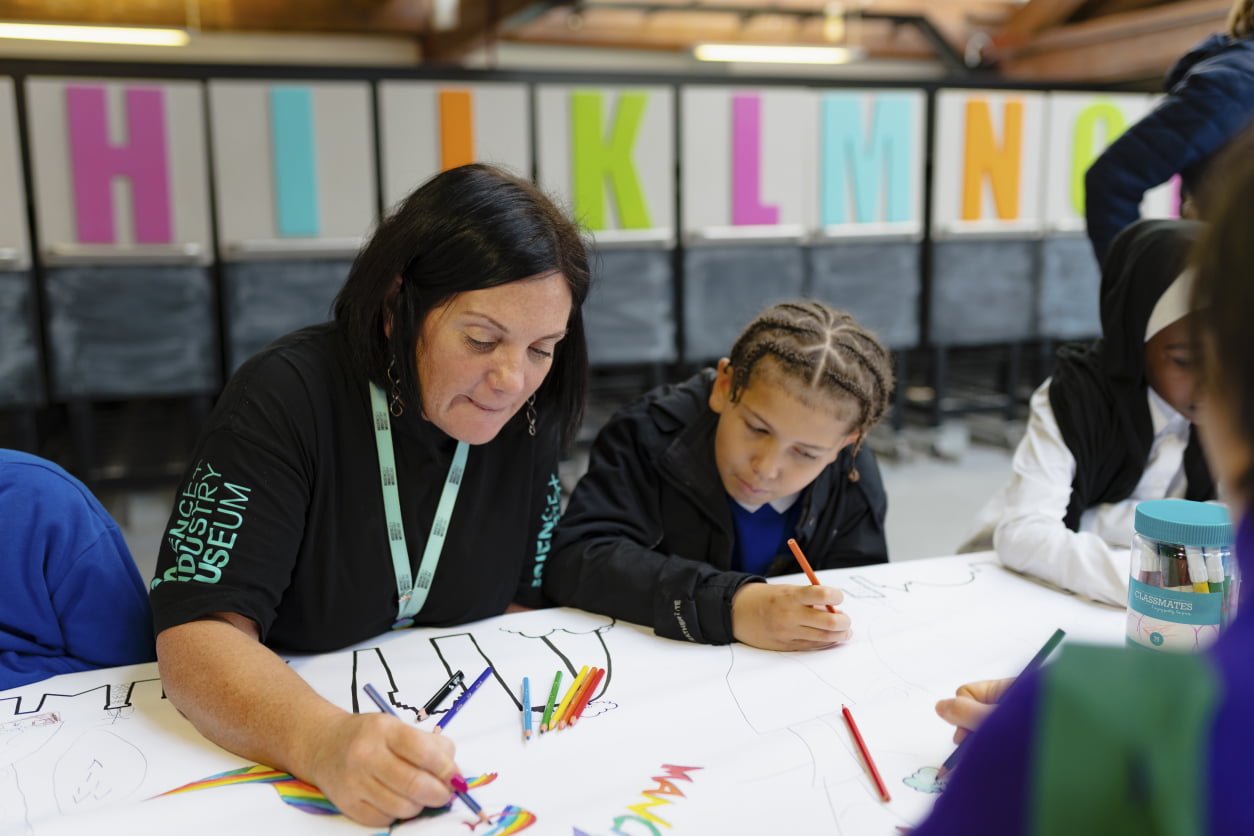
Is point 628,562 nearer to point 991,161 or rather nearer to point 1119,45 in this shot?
point 991,161

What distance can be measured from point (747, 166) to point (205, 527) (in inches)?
146

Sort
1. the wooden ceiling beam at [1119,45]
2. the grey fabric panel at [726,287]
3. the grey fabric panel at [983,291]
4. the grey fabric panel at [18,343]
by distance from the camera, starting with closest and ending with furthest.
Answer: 1. the grey fabric panel at [18,343]
2. the grey fabric panel at [726,287]
3. the grey fabric panel at [983,291]
4. the wooden ceiling beam at [1119,45]

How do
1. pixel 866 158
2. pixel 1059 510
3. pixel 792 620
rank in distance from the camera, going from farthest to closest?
pixel 866 158
pixel 1059 510
pixel 792 620

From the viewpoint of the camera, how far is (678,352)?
4.31 meters

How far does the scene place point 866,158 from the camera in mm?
4512

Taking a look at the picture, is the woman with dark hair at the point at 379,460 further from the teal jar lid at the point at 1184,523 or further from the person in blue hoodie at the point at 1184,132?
the person in blue hoodie at the point at 1184,132

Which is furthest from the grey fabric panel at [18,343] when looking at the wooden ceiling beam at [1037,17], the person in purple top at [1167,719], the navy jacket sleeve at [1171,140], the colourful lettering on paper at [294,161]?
the wooden ceiling beam at [1037,17]

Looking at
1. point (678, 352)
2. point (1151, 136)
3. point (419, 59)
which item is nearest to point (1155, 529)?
point (1151, 136)

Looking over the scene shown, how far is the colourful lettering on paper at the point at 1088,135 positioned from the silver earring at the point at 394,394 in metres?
4.57

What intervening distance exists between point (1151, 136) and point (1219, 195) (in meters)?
1.96

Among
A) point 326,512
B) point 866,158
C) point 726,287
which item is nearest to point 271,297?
point 726,287

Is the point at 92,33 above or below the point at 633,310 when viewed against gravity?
above

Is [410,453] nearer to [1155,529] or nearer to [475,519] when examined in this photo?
[475,519]

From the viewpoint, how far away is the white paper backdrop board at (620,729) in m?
0.78
